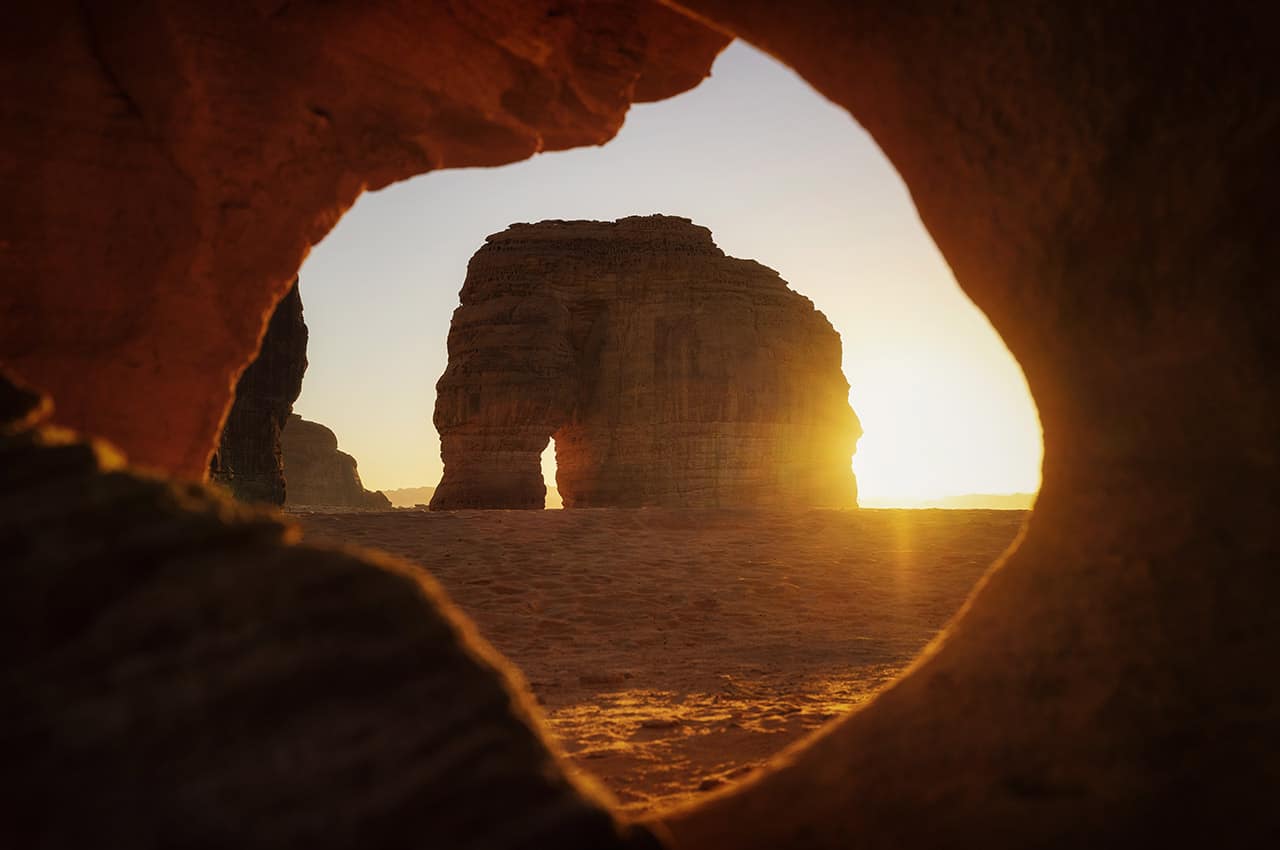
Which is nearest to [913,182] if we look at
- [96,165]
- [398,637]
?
[398,637]

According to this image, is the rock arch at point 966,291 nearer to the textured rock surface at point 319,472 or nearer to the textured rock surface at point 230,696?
the textured rock surface at point 230,696

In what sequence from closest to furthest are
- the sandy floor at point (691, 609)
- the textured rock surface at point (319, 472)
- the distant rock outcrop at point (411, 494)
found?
the sandy floor at point (691, 609)
the textured rock surface at point (319, 472)
the distant rock outcrop at point (411, 494)

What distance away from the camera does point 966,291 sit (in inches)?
120

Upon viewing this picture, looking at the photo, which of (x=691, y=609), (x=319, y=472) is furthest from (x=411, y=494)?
(x=691, y=609)

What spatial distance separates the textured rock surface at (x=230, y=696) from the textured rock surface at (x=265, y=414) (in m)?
24.7

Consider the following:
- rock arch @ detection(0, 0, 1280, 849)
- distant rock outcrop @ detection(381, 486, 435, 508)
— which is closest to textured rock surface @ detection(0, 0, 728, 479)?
rock arch @ detection(0, 0, 1280, 849)

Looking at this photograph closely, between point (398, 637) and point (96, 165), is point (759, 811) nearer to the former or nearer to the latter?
point (398, 637)

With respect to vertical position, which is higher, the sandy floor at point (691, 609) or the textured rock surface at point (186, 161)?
the textured rock surface at point (186, 161)

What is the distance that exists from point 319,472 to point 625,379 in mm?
26362

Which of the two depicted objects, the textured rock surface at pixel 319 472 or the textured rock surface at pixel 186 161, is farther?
the textured rock surface at pixel 319 472

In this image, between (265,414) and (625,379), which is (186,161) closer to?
(625,379)

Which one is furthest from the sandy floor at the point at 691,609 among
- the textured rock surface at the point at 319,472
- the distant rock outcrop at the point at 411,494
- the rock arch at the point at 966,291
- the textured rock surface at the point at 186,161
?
the distant rock outcrop at the point at 411,494

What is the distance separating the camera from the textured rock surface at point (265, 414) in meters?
24.5

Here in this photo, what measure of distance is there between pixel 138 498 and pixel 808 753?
2.13 m
